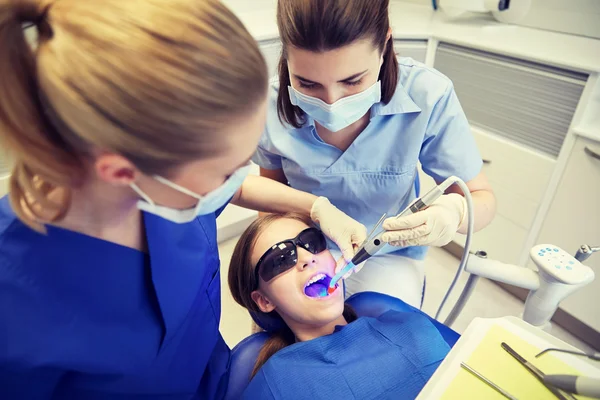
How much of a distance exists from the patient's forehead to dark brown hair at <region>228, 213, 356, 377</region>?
13 millimetres

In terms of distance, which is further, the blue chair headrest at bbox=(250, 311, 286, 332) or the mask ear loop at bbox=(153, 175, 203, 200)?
the blue chair headrest at bbox=(250, 311, 286, 332)

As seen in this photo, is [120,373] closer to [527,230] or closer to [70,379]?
[70,379]

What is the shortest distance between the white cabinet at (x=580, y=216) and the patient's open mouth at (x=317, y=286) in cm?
113

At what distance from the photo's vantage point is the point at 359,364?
41.5 inches

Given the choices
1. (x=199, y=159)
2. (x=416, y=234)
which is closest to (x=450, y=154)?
(x=416, y=234)

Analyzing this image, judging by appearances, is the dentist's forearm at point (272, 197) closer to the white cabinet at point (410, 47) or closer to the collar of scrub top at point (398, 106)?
the collar of scrub top at point (398, 106)

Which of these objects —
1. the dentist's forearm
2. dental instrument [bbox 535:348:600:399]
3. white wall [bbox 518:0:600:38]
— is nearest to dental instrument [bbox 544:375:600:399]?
dental instrument [bbox 535:348:600:399]

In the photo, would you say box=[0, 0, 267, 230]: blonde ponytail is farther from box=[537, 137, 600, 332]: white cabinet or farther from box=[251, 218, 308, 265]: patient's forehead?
box=[537, 137, 600, 332]: white cabinet

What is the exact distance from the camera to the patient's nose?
1.18 m

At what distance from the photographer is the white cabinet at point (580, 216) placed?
5.11 feet

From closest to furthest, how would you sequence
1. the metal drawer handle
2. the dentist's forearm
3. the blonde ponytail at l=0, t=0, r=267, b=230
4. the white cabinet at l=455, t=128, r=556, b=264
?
the blonde ponytail at l=0, t=0, r=267, b=230, the dentist's forearm, the metal drawer handle, the white cabinet at l=455, t=128, r=556, b=264

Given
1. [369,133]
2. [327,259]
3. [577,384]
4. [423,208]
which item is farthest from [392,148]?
[577,384]

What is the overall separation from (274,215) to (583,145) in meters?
1.21

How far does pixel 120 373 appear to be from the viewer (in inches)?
30.5
